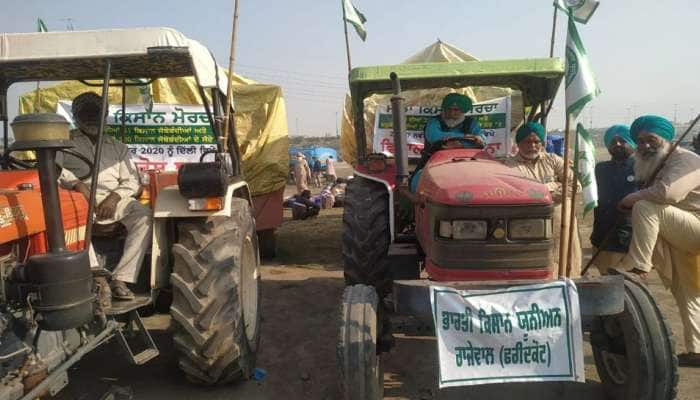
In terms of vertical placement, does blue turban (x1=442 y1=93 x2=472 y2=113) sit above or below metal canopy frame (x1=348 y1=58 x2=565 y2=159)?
below

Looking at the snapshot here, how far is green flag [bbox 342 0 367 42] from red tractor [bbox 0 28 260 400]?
377cm

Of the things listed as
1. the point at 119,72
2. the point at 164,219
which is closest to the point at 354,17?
the point at 119,72

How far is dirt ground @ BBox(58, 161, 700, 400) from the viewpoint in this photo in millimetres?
3607

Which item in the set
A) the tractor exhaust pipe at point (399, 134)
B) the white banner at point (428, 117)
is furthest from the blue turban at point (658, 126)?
the white banner at point (428, 117)

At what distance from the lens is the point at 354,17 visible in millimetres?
7680

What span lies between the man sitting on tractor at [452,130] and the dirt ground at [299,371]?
1.39 metres

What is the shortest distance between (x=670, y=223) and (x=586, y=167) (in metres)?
1.21

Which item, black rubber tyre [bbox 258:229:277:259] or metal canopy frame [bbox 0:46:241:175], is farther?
black rubber tyre [bbox 258:229:277:259]

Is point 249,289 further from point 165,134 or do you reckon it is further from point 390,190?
point 165,134

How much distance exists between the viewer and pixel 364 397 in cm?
276

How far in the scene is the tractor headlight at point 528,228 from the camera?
118 inches

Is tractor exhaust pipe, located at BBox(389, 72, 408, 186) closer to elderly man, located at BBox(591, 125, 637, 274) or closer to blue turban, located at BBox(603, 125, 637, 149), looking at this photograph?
elderly man, located at BBox(591, 125, 637, 274)

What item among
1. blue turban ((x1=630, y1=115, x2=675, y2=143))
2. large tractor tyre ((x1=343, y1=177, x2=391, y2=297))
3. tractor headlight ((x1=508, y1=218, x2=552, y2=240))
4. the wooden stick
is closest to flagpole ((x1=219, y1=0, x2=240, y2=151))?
the wooden stick

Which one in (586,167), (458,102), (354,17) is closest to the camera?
(586,167)
